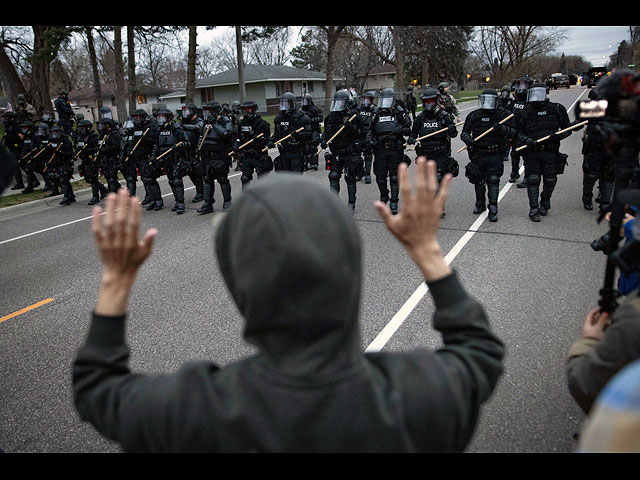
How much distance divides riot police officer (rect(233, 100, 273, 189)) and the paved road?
1.81m

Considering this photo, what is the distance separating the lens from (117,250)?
4.19 ft

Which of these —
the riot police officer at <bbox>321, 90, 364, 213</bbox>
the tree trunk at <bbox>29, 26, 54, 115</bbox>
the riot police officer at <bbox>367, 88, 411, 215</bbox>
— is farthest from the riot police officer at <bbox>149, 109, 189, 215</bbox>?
the tree trunk at <bbox>29, 26, 54, 115</bbox>

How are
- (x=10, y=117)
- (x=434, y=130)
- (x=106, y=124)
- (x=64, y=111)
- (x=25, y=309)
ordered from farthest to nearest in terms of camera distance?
(x=64, y=111)
(x=10, y=117)
(x=106, y=124)
(x=434, y=130)
(x=25, y=309)

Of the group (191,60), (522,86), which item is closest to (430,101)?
(522,86)

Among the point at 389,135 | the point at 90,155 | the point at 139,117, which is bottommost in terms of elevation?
the point at 90,155

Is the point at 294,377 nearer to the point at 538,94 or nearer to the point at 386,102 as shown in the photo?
the point at 538,94

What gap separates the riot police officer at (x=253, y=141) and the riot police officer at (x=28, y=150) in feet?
20.8

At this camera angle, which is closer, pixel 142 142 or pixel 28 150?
pixel 142 142

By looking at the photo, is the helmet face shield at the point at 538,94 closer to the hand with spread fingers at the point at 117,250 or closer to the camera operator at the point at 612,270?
the camera operator at the point at 612,270

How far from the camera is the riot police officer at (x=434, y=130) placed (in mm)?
8102

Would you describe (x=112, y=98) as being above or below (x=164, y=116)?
above

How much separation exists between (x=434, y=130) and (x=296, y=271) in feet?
25.1

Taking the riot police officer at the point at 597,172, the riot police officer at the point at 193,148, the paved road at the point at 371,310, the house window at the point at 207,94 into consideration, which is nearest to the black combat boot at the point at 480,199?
the paved road at the point at 371,310

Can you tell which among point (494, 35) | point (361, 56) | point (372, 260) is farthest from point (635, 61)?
point (372, 260)
